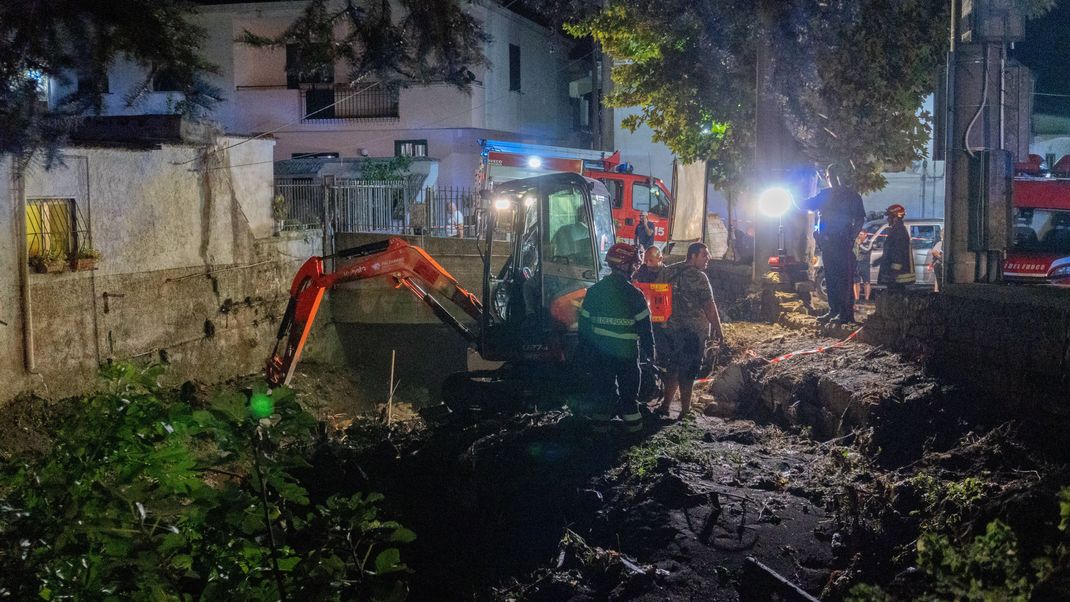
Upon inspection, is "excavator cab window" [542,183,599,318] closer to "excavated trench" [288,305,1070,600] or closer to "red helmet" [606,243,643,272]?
"red helmet" [606,243,643,272]

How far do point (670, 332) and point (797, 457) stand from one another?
205 cm

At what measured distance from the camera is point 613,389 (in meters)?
8.32

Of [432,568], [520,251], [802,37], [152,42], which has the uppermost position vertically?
[802,37]

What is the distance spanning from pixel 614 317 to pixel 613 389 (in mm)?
681

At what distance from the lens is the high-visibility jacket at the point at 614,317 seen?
26.8 feet

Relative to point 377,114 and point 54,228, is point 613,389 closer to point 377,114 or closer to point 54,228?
point 54,228

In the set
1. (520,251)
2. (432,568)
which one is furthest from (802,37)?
(432,568)

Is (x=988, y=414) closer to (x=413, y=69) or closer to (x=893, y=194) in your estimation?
(x=413, y=69)

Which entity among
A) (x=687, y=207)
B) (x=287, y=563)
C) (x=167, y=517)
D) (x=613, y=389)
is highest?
(x=687, y=207)

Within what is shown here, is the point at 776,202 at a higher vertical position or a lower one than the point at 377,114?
lower

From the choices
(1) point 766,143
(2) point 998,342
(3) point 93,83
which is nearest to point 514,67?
(1) point 766,143

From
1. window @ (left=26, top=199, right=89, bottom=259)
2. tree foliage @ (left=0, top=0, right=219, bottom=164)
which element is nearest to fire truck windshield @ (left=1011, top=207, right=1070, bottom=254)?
tree foliage @ (left=0, top=0, right=219, bottom=164)

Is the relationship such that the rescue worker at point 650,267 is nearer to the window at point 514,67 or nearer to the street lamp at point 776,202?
the street lamp at point 776,202

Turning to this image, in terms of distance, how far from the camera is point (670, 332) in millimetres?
9688
